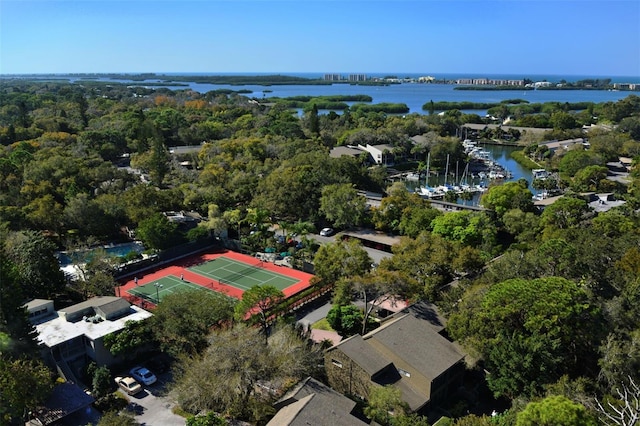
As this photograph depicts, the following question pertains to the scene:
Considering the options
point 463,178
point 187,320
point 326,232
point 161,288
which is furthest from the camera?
point 463,178

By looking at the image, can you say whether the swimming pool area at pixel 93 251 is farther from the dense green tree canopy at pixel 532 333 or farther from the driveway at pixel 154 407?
the dense green tree canopy at pixel 532 333

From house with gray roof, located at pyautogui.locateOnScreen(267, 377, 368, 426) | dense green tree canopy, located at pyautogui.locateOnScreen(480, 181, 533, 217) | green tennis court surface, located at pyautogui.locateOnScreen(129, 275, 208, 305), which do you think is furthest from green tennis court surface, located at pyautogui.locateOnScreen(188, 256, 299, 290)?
dense green tree canopy, located at pyautogui.locateOnScreen(480, 181, 533, 217)

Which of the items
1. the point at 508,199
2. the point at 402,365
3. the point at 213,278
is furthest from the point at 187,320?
the point at 508,199

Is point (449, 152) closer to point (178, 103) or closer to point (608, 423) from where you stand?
point (608, 423)

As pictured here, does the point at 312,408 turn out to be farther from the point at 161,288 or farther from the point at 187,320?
the point at 161,288

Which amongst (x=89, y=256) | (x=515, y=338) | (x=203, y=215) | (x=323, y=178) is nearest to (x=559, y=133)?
(x=323, y=178)

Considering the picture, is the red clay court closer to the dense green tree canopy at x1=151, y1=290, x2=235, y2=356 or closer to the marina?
the dense green tree canopy at x1=151, y1=290, x2=235, y2=356
